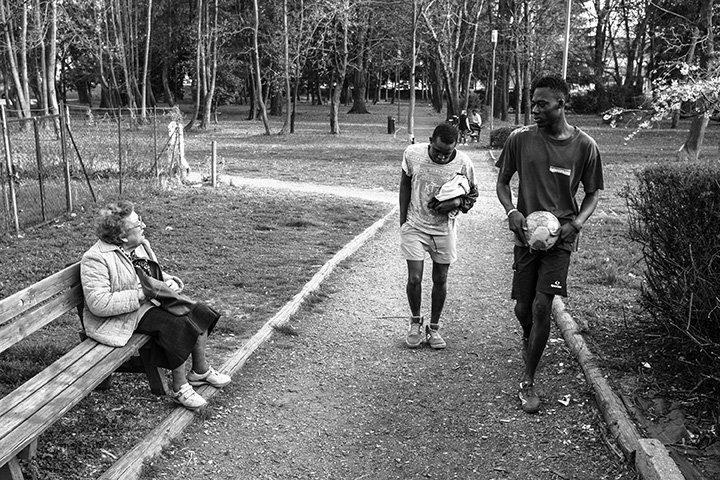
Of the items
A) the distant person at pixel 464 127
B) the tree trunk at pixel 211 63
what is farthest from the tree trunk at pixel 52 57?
the distant person at pixel 464 127

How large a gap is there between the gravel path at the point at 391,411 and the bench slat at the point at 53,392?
58cm

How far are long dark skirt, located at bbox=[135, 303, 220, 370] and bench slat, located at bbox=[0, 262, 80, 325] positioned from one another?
19.7 inches

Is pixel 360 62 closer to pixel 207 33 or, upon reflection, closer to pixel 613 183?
pixel 207 33

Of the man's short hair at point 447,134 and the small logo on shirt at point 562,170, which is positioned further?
the man's short hair at point 447,134

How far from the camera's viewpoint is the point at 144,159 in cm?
1438

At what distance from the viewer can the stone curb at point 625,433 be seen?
3516 mm

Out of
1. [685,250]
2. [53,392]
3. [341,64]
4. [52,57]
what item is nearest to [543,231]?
[685,250]

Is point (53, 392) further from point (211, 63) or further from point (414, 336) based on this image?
point (211, 63)

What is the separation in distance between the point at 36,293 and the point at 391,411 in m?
2.29

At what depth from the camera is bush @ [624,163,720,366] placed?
14.3 feet

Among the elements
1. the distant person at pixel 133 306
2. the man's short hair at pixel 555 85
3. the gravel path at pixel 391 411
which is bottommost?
the gravel path at pixel 391 411

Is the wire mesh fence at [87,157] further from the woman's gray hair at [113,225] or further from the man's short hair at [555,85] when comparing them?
the man's short hair at [555,85]

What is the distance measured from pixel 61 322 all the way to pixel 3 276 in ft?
6.10

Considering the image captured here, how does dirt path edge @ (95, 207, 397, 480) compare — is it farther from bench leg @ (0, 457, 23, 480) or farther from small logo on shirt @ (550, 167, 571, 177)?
small logo on shirt @ (550, 167, 571, 177)
